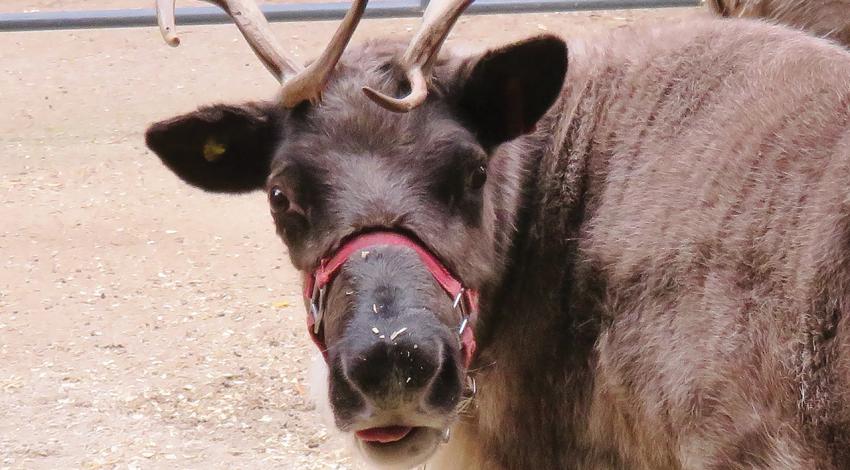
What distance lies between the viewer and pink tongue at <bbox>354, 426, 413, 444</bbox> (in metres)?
3.28

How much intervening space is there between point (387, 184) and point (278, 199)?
0.39 metres

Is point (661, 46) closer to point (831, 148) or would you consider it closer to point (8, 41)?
point (831, 148)

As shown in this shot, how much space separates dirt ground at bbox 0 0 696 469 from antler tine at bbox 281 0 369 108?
155 centimetres

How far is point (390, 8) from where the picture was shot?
27.3 ft

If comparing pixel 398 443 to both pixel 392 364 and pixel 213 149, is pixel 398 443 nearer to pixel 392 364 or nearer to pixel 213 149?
pixel 392 364

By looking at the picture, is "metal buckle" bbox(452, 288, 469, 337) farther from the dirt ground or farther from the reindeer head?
the dirt ground

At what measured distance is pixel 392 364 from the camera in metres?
3.01

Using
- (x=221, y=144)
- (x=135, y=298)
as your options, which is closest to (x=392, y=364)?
(x=221, y=144)

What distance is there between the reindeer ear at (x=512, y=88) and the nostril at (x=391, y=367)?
1.03 metres

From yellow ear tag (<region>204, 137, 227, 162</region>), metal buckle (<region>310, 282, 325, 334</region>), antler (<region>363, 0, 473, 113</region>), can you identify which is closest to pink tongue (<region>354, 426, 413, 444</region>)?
metal buckle (<region>310, 282, 325, 334</region>)

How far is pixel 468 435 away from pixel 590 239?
98 cm

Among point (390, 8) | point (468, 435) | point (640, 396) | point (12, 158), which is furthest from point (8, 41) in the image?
point (640, 396)

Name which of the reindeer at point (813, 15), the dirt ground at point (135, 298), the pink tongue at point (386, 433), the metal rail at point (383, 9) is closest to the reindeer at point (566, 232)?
the pink tongue at point (386, 433)

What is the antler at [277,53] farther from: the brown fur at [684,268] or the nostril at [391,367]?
the nostril at [391,367]
